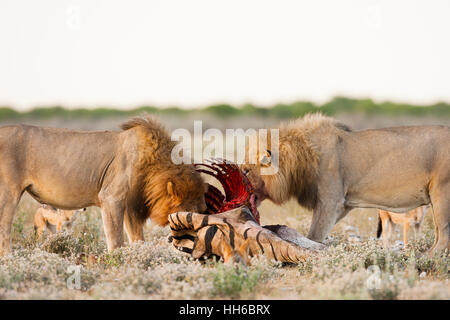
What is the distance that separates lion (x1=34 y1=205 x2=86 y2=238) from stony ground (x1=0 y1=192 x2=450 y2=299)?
101 inches

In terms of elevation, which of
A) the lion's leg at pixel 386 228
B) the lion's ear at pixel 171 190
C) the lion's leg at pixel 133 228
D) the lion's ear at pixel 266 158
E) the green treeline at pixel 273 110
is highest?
the green treeline at pixel 273 110

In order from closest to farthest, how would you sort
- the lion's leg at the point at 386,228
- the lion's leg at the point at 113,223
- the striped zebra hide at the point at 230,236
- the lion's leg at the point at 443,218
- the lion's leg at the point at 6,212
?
the striped zebra hide at the point at 230,236 < the lion's leg at the point at 6,212 < the lion's leg at the point at 113,223 < the lion's leg at the point at 443,218 < the lion's leg at the point at 386,228

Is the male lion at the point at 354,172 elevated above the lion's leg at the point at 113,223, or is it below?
above

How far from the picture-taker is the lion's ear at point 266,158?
298 inches

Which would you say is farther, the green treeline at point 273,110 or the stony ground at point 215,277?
the green treeline at point 273,110

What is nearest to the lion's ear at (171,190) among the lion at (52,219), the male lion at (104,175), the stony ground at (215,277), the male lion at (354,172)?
the male lion at (104,175)

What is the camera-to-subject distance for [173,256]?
268 inches

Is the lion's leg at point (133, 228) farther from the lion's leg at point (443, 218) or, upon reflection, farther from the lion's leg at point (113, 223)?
the lion's leg at point (443, 218)

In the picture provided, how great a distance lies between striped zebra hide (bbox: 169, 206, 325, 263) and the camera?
6.63 m

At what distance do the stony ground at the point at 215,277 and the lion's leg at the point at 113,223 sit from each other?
22cm

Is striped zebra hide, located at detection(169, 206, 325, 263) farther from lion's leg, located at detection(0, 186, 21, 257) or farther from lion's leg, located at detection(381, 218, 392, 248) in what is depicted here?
lion's leg, located at detection(381, 218, 392, 248)

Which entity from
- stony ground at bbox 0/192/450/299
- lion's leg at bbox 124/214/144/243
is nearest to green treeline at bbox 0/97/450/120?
lion's leg at bbox 124/214/144/243
